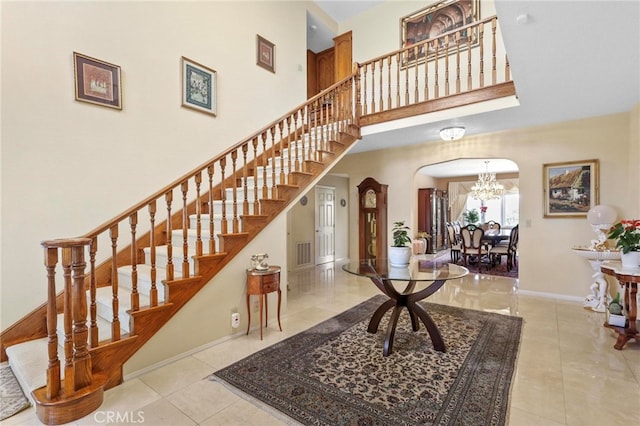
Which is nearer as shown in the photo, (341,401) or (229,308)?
(341,401)

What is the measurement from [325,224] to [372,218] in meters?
1.70

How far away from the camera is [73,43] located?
268cm

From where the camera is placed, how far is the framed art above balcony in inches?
204

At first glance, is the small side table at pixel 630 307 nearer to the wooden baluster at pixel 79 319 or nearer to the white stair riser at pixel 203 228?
the white stair riser at pixel 203 228

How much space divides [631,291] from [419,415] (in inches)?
98.9

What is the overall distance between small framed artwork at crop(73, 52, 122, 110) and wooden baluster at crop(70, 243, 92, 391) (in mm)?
1723

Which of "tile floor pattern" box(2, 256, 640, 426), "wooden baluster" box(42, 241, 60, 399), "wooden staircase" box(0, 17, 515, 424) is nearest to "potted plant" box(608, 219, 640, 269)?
"tile floor pattern" box(2, 256, 640, 426)

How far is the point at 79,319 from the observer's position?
1837mm

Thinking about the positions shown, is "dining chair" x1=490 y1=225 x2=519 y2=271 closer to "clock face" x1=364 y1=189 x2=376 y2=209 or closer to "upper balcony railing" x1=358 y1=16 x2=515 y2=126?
"clock face" x1=364 y1=189 x2=376 y2=209

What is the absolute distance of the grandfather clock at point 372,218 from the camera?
6.05 m

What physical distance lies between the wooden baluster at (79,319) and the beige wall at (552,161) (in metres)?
5.31

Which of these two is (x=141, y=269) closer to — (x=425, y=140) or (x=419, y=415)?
(x=419, y=415)

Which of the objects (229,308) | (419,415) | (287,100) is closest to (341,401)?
(419,415)

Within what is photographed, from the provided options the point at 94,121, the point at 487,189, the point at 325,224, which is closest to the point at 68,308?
the point at 94,121
